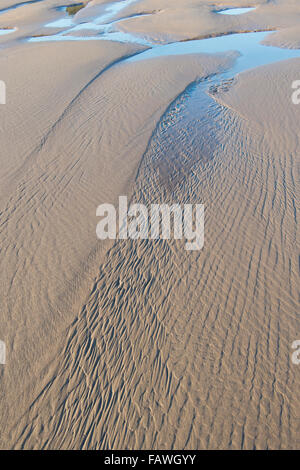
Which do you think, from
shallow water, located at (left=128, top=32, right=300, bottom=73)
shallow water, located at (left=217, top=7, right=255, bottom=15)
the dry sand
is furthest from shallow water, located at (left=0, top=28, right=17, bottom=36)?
shallow water, located at (left=217, top=7, right=255, bottom=15)

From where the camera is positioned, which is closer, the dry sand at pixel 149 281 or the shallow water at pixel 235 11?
the dry sand at pixel 149 281

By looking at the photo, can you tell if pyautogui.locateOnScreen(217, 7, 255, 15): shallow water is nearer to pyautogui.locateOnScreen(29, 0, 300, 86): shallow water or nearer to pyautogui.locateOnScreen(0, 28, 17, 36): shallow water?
pyautogui.locateOnScreen(29, 0, 300, 86): shallow water

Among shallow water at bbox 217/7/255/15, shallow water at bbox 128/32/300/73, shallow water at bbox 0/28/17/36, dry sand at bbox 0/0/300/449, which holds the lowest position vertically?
dry sand at bbox 0/0/300/449

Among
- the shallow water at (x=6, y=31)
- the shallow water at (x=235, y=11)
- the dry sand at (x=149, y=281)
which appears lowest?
the dry sand at (x=149, y=281)

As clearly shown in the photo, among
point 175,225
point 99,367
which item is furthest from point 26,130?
point 99,367

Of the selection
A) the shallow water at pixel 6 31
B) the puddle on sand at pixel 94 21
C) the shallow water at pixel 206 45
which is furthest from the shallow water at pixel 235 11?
the shallow water at pixel 6 31

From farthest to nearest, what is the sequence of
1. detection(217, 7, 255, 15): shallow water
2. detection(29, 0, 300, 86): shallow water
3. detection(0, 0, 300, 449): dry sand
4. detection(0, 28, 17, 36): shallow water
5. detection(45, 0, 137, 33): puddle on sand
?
detection(45, 0, 137, 33): puddle on sand → detection(217, 7, 255, 15): shallow water → detection(0, 28, 17, 36): shallow water → detection(29, 0, 300, 86): shallow water → detection(0, 0, 300, 449): dry sand

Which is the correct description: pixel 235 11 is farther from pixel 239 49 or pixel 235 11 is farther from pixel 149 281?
pixel 149 281

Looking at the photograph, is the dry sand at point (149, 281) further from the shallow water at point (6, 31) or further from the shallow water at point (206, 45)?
the shallow water at point (6, 31)

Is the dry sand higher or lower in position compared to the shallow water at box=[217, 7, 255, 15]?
lower

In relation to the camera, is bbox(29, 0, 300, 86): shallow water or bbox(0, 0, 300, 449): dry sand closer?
bbox(0, 0, 300, 449): dry sand
